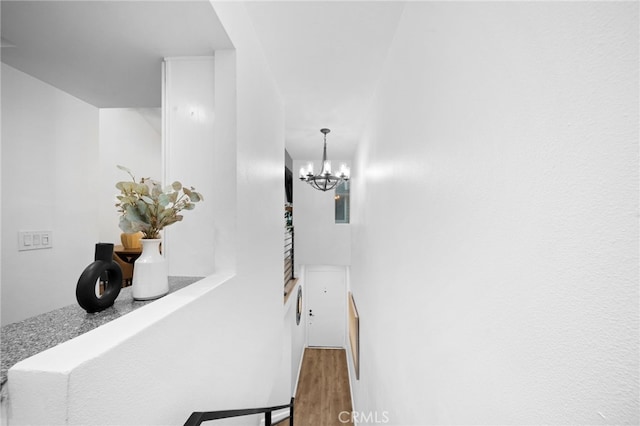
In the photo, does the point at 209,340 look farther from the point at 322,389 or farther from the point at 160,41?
the point at 322,389

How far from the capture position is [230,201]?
1418mm

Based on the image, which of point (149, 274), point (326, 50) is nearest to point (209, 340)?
point (149, 274)

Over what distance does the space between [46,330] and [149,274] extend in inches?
12.3

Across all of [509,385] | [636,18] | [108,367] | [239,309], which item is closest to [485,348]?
[509,385]

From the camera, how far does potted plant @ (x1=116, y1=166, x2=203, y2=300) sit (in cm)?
99

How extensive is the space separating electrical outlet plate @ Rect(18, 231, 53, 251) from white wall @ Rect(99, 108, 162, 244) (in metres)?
1.91

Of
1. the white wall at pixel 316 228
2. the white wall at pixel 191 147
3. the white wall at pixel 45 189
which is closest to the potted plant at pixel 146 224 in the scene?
the white wall at pixel 191 147

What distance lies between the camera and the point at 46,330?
71 cm

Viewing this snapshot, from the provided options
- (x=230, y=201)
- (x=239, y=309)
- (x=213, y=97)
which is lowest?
(x=239, y=309)

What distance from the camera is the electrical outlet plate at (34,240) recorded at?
1.49 metres

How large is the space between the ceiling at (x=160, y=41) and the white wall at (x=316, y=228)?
3343 millimetres

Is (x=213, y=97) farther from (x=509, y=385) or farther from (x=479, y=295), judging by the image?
(x=509, y=385)

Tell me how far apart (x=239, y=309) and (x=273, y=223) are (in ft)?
3.41

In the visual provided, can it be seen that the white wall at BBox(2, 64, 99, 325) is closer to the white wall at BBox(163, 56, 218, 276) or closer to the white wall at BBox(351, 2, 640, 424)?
the white wall at BBox(163, 56, 218, 276)
